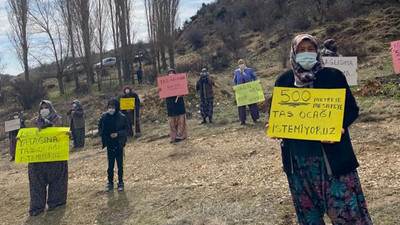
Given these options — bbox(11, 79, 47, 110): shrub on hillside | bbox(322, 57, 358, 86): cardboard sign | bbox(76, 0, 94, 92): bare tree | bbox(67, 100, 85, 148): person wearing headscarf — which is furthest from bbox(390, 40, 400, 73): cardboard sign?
bbox(11, 79, 47, 110): shrub on hillside

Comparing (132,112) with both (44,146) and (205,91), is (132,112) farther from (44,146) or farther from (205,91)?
(44,146)

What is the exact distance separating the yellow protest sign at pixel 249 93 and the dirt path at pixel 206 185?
79cm

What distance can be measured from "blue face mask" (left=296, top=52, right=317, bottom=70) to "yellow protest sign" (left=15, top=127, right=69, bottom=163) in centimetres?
423

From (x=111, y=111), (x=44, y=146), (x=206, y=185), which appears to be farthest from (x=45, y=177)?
Answer: (x=206, y=185)

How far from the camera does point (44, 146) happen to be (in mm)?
5945

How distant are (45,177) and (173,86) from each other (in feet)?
15.3

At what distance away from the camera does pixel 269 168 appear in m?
6.46

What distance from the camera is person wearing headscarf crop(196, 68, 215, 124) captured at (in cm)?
1169

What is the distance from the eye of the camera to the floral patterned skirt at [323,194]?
2727 mm

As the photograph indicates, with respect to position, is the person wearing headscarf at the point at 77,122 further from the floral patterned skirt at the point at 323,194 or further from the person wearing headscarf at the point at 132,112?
the floral patterned skirt at the point at 323,194

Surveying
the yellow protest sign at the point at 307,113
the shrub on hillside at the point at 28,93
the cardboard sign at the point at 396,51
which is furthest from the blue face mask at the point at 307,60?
the shrub on hillside at the point at 28,93

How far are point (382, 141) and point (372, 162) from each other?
130 centimetres

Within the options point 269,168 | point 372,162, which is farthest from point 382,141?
point 269,168

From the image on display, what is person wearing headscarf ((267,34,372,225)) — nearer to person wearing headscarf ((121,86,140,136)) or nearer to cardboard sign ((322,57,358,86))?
cardboard sign ((322,57,358,86))
